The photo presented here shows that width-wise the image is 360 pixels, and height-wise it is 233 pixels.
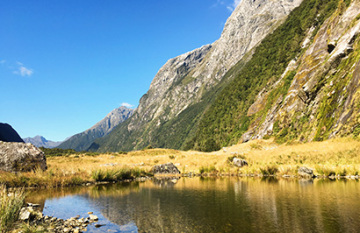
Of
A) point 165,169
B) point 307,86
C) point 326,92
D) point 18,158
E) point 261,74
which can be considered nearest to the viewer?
point 18,158

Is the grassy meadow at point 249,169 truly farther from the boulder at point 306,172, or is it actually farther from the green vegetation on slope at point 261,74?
the green vegetation on slope at point 261,74

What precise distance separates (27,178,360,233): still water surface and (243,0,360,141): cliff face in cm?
2297

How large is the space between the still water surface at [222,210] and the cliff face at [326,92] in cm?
2297

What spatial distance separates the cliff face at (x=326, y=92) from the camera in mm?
38156

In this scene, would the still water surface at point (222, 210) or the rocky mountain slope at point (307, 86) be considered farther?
the rocky mountain slope at point (307, 86)

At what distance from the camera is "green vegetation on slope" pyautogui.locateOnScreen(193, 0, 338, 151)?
88375 millimetres

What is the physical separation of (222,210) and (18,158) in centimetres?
2444

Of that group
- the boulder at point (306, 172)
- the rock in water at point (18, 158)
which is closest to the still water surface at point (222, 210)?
the boulder at point (306, 172)

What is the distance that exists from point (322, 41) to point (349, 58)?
19.8 meters

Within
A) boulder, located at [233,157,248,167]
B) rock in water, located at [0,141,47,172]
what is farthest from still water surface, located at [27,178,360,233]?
boulder, located at [233,157,248,167]

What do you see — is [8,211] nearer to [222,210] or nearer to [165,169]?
[222,210]

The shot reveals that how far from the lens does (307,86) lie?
56062mm

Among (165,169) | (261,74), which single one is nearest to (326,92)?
(165,169)

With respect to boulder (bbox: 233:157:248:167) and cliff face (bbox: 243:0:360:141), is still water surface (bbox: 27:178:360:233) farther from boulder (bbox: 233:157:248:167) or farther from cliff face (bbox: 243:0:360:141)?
cliff face (bbox: 243:0:360:141)
